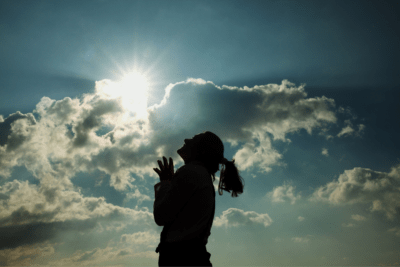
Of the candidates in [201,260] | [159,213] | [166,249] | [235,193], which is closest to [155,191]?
[159,213]

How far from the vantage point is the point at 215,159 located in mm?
5371

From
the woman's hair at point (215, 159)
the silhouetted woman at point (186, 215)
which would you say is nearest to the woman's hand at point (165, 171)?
the silhouetted woman at point (186, 215)

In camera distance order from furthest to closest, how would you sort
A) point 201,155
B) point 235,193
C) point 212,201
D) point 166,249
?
point 235,193
point 201,155
point 212,201
point 166,249

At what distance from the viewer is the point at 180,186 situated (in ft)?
15.2

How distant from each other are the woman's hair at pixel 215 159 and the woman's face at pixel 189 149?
9 cm

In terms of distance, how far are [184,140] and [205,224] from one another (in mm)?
1824

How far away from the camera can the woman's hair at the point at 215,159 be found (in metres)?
5.30

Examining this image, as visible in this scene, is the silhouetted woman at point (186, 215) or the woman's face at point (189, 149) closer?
the silhouetted woman at point (186, 215)

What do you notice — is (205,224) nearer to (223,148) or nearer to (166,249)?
(166,249)

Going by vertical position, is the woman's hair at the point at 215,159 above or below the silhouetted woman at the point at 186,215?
above

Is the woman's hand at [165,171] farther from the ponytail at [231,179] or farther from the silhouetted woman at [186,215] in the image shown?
the ponytail at [231,179]

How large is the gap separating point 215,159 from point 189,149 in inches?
23.0

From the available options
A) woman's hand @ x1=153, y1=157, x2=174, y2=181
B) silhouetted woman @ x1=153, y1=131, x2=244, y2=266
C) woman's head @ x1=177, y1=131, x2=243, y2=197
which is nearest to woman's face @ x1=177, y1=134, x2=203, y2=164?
woman's head @ x1=177, y1=131, x2=243, y2=197

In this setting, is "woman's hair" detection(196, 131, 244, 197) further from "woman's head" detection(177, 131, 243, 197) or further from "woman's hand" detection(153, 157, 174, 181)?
"woman's hand" detection(153, 157, 174, 181)
